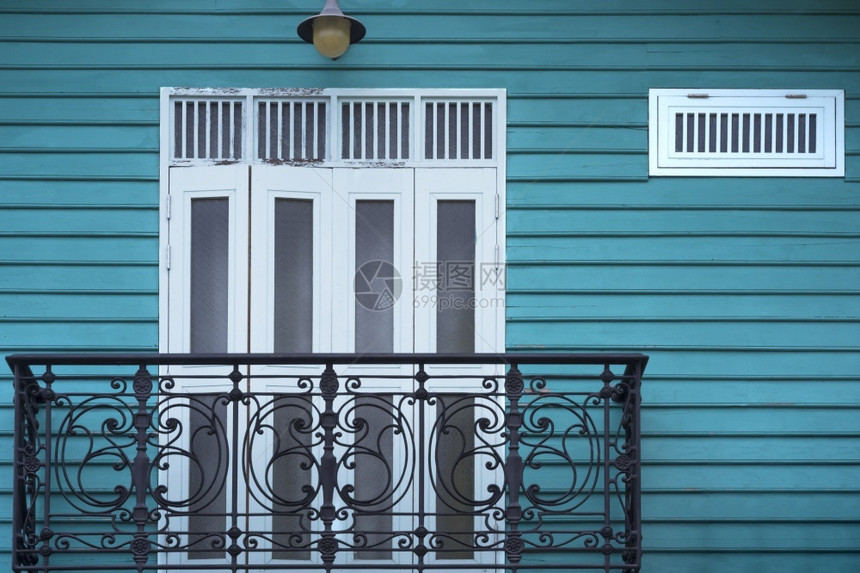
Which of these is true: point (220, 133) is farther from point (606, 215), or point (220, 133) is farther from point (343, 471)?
point (606, 215)

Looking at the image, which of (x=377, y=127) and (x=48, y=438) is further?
(x=377, y=127)

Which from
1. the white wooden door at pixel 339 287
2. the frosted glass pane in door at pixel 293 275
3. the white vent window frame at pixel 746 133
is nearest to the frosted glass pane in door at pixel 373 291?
the white wooden door at pixel 339 287

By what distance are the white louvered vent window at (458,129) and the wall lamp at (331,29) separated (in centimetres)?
60

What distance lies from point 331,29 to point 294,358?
1.70 metres

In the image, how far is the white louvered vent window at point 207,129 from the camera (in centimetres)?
559

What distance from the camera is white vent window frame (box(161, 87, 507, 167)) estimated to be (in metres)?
5.58

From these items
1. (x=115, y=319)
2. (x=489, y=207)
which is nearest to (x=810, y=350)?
(x=489, y=207)

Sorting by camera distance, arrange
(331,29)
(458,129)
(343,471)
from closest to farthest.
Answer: (331,29) < (343,471) < (458,129)

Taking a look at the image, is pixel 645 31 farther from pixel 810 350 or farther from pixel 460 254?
pixel 810 350

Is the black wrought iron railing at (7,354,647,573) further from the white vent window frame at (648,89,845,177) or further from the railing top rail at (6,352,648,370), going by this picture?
the white vent window frame at (648,89,845,177)

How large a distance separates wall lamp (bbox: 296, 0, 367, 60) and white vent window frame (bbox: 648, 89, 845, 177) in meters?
1.68

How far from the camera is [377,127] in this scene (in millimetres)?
5617

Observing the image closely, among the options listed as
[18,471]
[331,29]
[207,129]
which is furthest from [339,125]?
[18,471]

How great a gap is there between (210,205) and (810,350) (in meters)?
3.34
